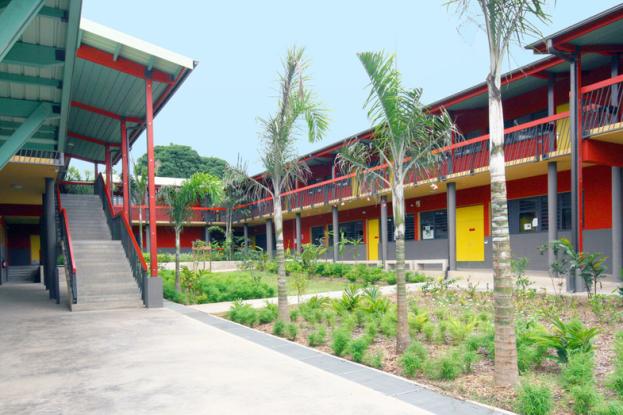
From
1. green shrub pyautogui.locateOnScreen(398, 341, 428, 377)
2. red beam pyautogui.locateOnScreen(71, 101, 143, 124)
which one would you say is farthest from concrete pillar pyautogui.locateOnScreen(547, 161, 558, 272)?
red beam pyautogui.locateOnScreen(71, 101, 143, 124)

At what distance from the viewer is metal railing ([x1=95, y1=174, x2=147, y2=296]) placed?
44.9ft

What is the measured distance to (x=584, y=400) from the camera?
4.42 meters

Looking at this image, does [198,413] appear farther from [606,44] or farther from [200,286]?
[606,44]

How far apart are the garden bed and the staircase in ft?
13.9

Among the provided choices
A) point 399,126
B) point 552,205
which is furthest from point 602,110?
point 399,126

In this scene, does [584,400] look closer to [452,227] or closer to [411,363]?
[411,363]

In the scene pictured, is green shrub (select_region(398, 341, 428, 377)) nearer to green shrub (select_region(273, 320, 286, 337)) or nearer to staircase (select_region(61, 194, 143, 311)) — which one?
green shrub (select_region(273, 320, 286, 337))

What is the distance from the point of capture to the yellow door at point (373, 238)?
2527cm

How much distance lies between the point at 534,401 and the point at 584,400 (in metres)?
0.45

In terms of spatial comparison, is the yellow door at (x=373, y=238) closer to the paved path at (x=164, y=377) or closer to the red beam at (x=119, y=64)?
the red beam at (x=119, y=64)

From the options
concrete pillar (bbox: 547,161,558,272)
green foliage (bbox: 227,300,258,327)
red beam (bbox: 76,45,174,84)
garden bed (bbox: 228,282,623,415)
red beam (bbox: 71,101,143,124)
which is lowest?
green foliage (bbox: 227,300,258,327)

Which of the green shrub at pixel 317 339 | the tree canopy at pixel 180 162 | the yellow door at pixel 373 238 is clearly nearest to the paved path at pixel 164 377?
the green shrub at pixel 317 339

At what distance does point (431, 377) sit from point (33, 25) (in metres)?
8.04

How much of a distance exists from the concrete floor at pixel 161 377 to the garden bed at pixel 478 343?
878 mm
